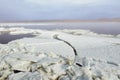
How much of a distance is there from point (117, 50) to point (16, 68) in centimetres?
259

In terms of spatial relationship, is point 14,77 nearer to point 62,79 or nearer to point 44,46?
point 62,79

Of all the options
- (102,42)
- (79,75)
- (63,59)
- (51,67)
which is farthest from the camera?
(102,42)

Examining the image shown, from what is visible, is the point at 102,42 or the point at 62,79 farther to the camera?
the point at 102,42

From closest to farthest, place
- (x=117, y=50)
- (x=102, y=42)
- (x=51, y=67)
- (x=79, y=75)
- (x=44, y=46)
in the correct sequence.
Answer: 1. (x=79, y=75)
2. (x=51, y=67)
3. (x=117, y=50)
4. (x=44, y=46)
5. (x=102, y=42)

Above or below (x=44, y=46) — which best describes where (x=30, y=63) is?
above

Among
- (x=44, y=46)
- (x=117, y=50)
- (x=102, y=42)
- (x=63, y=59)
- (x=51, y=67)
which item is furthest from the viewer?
(x=102, y=42)

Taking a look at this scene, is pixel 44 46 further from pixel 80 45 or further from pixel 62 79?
pixel 62 79

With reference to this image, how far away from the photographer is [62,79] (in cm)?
254

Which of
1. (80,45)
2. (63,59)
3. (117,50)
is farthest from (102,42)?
(63,59)

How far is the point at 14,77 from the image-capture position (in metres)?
2.59

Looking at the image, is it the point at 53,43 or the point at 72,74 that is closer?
the point at 72,74

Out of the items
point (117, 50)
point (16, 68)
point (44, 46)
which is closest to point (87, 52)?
point (117, 50)

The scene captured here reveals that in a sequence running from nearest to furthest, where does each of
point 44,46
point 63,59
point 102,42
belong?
point 63,59, point 44,46, point 102,42

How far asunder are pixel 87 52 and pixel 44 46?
3.34ft
